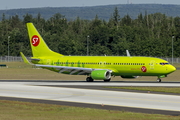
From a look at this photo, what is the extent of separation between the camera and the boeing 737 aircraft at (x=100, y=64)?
5841cm

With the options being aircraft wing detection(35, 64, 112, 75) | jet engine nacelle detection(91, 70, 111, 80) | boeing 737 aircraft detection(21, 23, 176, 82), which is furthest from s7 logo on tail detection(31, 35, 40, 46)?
jet engine nacelle detection(91, 70, 111, 80)

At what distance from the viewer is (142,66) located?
58562mm

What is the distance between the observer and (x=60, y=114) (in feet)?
89.4

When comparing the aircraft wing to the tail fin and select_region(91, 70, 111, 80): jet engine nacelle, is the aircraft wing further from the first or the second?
the tail fin

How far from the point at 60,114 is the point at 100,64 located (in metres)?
34.8

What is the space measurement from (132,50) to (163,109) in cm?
11498

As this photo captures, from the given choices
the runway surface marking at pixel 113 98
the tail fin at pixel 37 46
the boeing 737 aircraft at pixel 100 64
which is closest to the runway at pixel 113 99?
the runway surface marking at pixel 113 98

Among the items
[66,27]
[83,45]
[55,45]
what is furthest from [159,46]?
[66,27]

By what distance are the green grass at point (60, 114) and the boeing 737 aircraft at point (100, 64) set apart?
28444 mm

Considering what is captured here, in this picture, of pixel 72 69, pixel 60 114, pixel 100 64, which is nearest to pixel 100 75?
pixel 100 64

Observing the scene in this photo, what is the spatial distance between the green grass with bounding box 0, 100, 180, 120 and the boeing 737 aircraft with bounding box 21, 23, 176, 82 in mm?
28444

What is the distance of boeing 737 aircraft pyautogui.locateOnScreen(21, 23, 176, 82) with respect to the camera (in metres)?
58.4

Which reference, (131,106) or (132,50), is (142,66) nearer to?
(131,106)

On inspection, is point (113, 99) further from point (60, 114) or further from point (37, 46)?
point (37, 46)
